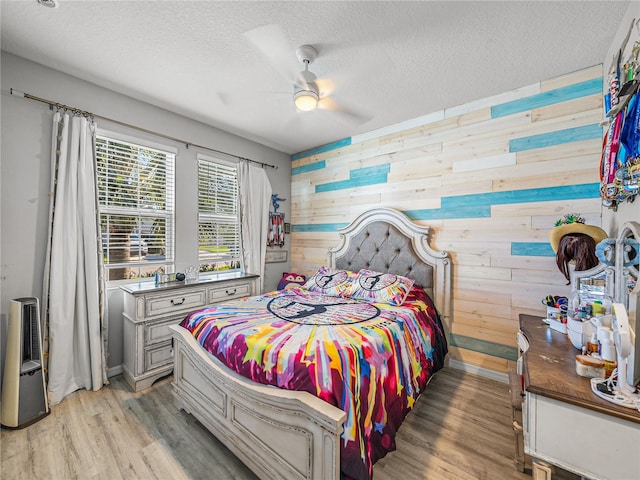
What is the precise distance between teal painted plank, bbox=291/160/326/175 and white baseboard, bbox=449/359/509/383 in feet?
9.41

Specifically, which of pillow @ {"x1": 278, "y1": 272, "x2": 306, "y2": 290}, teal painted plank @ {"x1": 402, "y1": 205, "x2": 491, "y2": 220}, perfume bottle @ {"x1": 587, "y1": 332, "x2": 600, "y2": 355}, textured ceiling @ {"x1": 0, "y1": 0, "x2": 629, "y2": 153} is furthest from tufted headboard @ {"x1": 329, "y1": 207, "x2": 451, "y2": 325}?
perfume bottle @ {"x1": 587, "y1": 332, "x2": 600, "y2": 355}

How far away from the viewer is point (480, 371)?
2.50 metres

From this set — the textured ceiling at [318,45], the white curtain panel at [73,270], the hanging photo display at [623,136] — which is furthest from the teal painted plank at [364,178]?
the white curtain panel at [73,270]

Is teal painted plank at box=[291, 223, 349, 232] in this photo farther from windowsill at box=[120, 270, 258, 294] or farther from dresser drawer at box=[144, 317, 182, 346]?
dresser drawer at box=[144, 317, 182, 346]

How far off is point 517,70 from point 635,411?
2.36 meters

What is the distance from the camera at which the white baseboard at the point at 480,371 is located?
239cm

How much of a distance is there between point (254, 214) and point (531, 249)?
3.04m

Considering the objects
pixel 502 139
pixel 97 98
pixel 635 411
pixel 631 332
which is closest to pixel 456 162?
pixel 502 139

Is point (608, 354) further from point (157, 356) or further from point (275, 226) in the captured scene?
point (275, 226)

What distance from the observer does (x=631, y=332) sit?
934 mm

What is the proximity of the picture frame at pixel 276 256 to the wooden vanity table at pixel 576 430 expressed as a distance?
326 cm

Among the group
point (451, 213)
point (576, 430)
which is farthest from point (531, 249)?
point (576, 430)

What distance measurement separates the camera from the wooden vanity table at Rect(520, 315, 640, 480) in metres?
0.83

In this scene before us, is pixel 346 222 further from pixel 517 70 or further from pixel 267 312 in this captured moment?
pixel 517 70
